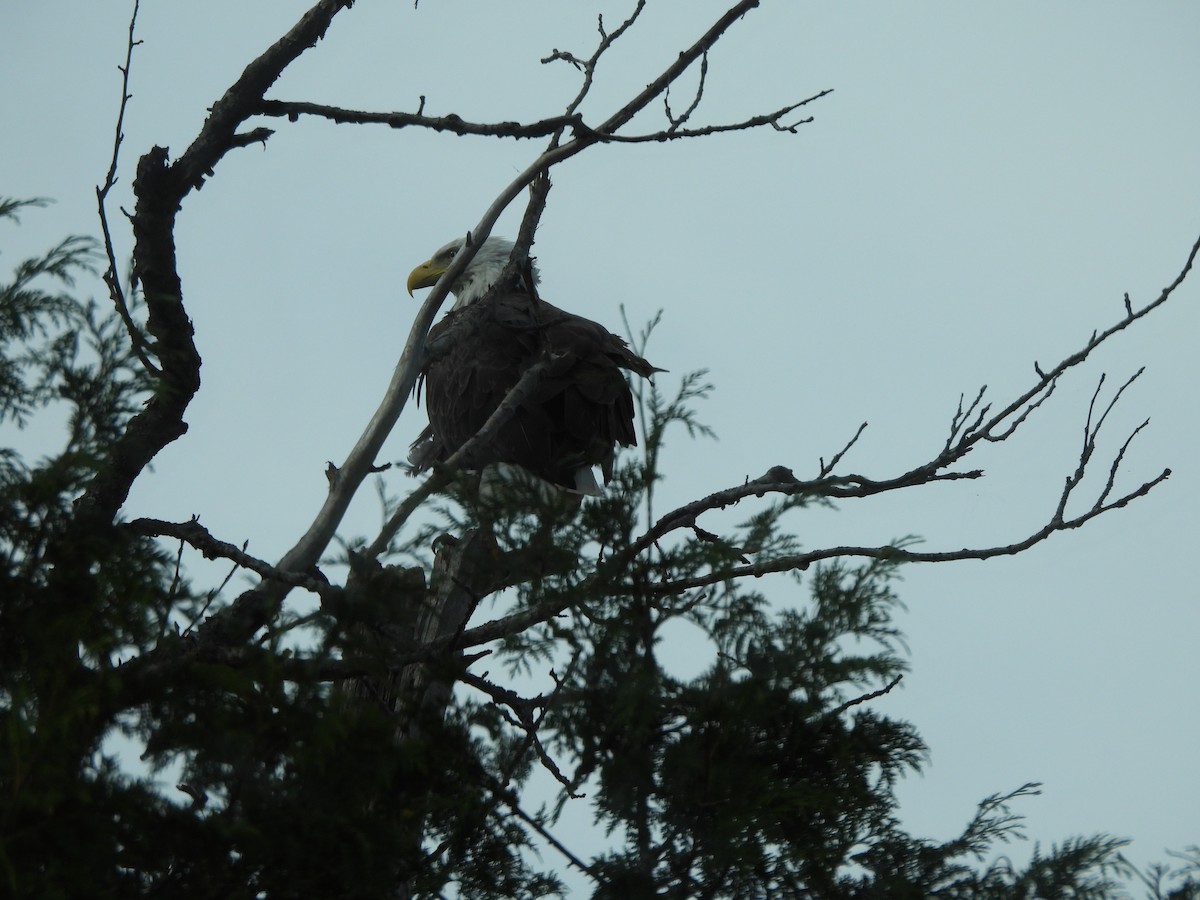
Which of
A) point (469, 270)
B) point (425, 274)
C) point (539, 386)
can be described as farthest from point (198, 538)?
point (469, 270)

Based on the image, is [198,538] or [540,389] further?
→ [540,389]

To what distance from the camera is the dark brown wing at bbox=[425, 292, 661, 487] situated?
5.70 metres

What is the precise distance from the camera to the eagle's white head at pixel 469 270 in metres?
7.18

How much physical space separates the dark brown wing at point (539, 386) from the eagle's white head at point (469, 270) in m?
1.12

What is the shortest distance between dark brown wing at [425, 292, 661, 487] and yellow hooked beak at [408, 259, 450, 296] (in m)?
1.19

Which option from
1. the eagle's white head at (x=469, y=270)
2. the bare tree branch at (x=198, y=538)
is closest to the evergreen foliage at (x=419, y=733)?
the bare tree branch at (x=198, y=538)

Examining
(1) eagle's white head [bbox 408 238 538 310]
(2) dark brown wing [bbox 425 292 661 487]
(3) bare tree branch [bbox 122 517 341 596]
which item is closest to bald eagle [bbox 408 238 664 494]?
(2) dark brown wing [bbox 425 292 661 487]

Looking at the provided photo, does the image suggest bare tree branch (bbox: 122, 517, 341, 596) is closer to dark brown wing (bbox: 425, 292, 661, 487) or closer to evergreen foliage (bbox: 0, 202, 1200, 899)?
evergreen foliage (bbox: 0, 202, 1200, 899)

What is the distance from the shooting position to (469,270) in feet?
25.5

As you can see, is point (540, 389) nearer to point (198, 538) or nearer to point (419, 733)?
point (198, 538)

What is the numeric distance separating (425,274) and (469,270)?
630mm

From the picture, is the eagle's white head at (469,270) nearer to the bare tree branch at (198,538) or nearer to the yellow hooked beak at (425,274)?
the yellow hooked beak at (425,274)

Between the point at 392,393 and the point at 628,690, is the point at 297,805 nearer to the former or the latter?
the point at 628,690

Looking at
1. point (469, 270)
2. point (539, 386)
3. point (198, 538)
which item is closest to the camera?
point (198, 538)
